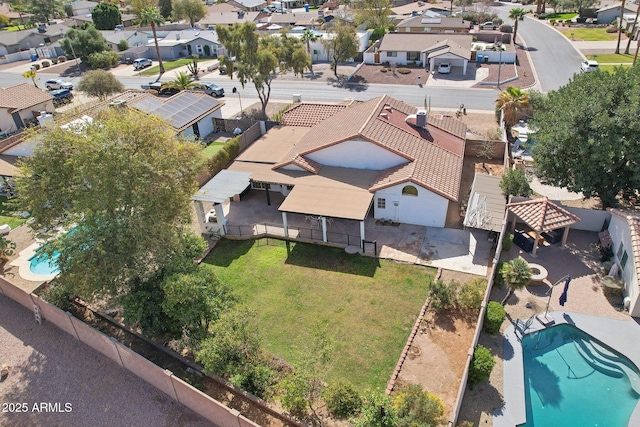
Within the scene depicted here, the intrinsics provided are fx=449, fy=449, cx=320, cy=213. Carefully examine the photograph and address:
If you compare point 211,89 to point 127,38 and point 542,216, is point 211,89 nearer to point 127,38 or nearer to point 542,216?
point 127,38

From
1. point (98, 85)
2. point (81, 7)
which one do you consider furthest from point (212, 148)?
point (81, 7)

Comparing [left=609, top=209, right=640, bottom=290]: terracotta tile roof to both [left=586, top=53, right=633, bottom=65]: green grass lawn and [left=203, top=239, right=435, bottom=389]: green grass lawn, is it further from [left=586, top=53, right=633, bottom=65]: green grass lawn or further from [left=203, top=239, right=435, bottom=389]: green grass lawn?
[left=586, top=53, right=633, bottom=65]: green grass lawn

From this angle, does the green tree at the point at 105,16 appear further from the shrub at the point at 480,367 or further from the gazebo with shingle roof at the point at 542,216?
the shrub at the point at 480,367

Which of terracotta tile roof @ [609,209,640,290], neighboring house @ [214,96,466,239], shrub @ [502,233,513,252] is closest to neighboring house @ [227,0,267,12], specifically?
neighboring house @ [214,96,466,239]

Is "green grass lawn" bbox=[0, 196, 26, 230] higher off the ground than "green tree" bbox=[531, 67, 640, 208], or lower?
lower

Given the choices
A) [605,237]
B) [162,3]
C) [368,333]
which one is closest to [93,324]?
[368,333]

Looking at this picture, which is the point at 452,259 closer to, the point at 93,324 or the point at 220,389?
the point at 220,389

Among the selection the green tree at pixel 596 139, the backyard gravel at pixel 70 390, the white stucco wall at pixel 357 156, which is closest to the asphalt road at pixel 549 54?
the green tree at pixel 596 139
